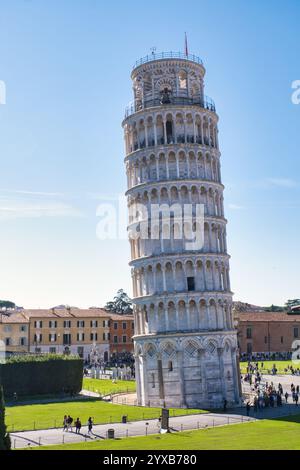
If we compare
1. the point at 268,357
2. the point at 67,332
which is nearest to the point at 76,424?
the point at 67,332

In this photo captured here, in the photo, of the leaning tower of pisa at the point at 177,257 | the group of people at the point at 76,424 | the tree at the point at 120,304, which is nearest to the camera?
the group of people at the point at 76,424

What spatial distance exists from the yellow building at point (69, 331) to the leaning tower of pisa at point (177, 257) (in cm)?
5021

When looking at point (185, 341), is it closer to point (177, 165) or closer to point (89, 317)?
point (177, 165)

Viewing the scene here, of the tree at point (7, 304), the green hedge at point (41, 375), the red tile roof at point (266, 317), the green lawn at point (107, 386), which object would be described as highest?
the tree at point (7, 304)

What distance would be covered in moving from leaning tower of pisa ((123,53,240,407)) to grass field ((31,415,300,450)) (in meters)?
15.8

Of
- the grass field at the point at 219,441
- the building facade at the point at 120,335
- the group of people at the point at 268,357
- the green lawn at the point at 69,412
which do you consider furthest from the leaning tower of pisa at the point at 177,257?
the building facade at the point at 120,335

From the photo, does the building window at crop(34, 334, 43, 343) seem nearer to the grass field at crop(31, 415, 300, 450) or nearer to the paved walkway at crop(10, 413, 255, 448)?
the paved walkway at crop(10, 413, 255, 448)

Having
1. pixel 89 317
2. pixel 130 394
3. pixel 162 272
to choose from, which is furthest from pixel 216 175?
pixel 89 317

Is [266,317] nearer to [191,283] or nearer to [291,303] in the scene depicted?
[191,283]

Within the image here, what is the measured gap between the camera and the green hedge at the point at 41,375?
63.4m

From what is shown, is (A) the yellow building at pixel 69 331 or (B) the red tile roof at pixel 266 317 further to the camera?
(B) the red tile roof at pixel 266 317

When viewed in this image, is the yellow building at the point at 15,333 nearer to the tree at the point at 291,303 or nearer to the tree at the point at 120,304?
the tree at the point at 120,304

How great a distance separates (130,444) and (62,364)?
32784mm
